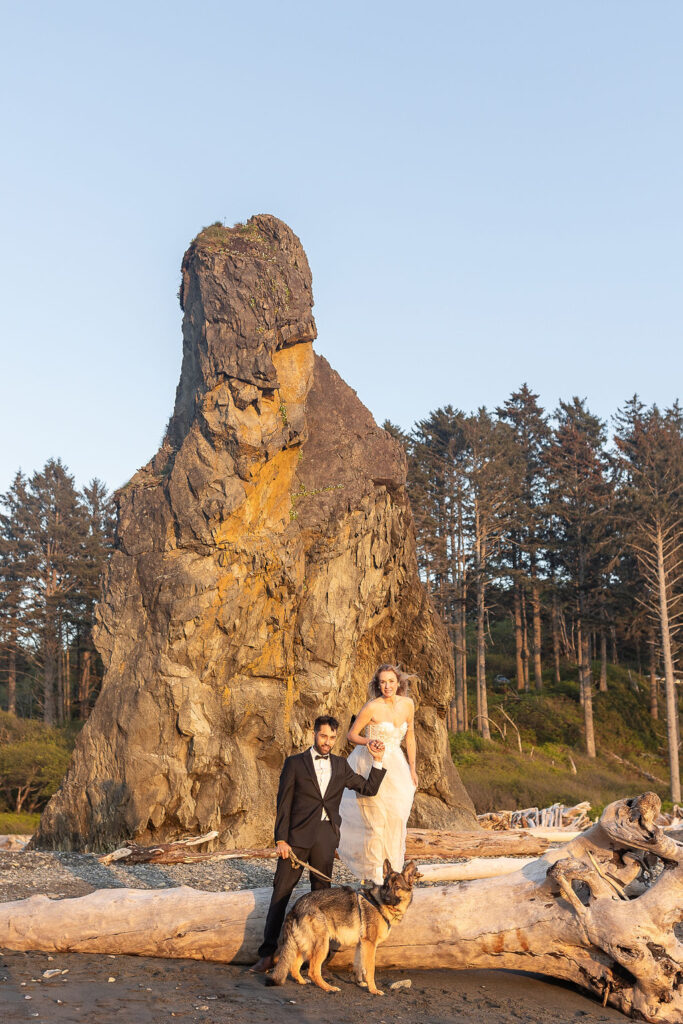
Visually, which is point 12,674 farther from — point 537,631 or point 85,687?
point 537,631

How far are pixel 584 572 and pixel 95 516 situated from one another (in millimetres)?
24726

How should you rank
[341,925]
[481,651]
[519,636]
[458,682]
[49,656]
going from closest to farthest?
[341,925] < [49,656] < [481,651] < [458,682] < [519,636]

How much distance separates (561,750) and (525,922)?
3142 cm

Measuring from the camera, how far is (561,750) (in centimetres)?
3694

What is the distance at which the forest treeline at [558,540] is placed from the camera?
3762 centimetres

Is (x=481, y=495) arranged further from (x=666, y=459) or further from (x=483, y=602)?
(x=666, y=459)

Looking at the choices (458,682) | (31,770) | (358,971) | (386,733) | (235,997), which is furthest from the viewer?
(458,682)

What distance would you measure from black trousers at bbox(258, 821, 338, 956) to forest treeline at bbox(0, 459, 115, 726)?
30.2 meters

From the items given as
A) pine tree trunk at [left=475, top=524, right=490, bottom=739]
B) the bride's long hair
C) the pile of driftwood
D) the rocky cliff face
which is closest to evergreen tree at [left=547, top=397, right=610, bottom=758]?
pine tree trunk at [left=475, top=524, right=490, bottom=739]

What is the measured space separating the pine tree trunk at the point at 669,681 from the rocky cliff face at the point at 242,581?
1358 cm

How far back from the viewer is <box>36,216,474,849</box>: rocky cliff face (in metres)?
16.5

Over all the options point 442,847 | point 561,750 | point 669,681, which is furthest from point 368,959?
point 561,750

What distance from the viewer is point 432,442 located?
4381 cm

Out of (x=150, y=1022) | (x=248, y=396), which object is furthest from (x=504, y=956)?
(x=248, y=396)
